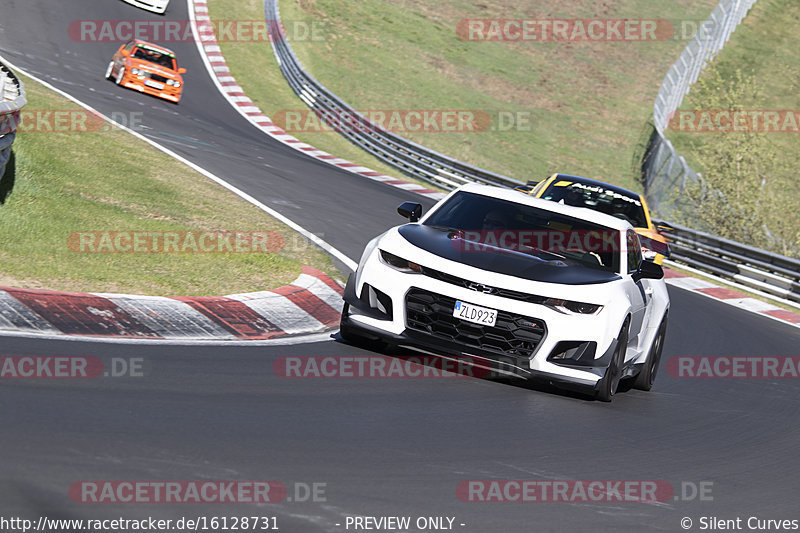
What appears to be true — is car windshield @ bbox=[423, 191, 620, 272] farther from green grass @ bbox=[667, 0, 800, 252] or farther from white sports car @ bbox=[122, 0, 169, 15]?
white sports car @ bbox=[122, 0, 169, 15]

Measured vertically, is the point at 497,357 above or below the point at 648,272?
below

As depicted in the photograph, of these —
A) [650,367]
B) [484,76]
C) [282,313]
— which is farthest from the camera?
[484,76]

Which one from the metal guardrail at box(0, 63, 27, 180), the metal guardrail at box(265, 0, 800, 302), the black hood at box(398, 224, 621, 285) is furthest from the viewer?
the metal guardrail at box(265, 0, 800, 302)

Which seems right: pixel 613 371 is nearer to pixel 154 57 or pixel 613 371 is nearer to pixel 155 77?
pixel 155 77

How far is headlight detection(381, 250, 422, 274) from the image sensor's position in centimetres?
789

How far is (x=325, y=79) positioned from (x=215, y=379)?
100ft

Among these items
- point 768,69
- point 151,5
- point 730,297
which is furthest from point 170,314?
point 768,69

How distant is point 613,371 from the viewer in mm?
8172

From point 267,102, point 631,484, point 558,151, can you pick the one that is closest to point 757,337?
point 631,484

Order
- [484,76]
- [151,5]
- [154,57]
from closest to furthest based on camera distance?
[154,57] < [151,5] < [484,76]

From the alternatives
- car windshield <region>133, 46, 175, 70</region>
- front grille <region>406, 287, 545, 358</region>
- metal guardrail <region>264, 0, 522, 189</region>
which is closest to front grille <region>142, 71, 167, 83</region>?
car windshield <region>133, 46, 175, 70</region>

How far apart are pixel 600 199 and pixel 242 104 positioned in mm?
17547

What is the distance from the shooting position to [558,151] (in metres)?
36.8

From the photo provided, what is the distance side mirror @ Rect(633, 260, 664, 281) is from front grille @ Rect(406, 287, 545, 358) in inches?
62.5
